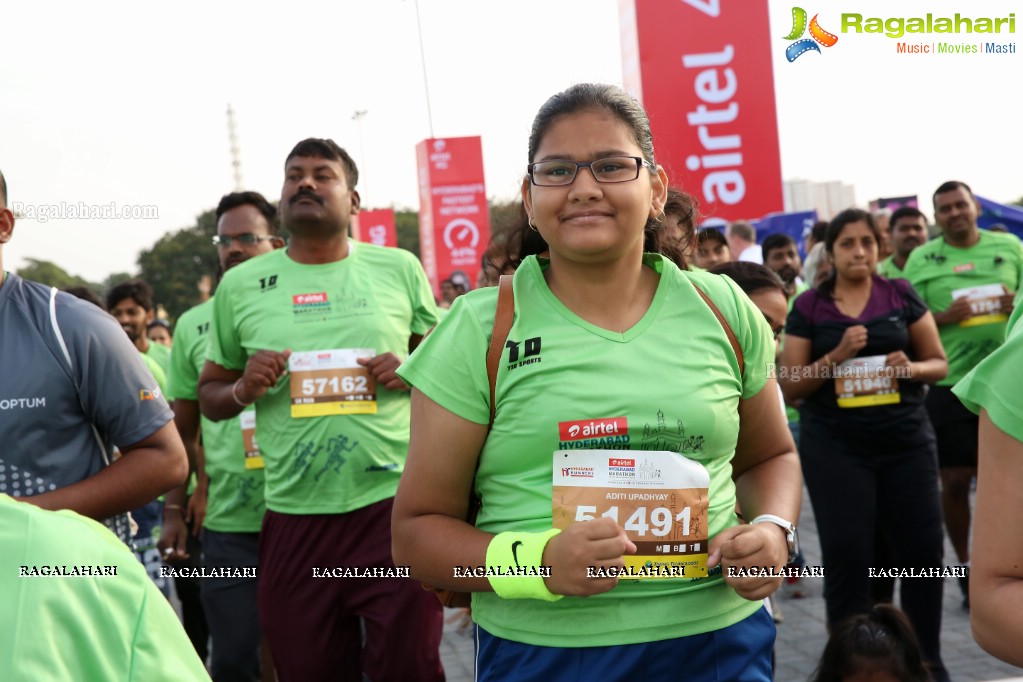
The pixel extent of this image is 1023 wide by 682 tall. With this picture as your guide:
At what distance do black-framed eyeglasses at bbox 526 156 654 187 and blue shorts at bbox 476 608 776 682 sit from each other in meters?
1.01

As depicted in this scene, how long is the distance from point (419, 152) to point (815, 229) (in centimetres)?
1381

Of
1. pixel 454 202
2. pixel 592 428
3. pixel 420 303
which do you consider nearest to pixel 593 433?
pixel 592 428

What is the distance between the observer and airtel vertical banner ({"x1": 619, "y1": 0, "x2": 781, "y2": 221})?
30.4 feet

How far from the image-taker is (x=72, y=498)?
9.37 ft

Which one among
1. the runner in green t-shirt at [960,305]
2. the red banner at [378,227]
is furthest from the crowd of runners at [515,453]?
the red banner at [378,227]

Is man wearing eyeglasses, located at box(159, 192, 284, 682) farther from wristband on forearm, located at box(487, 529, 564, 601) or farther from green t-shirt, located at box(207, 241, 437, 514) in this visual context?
wristband on forearm, located at box(487, 529, 564, 601)

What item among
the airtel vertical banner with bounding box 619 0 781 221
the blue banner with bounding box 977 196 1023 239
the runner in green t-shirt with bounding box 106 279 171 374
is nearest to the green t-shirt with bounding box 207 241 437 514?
the runner in green t-shirt with bounding box 106 279 171 374

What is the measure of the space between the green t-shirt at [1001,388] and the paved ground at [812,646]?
156 inches

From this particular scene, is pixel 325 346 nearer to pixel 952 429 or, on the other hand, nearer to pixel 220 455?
pixel 220 455

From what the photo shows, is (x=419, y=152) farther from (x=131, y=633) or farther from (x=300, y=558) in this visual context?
(x=131, y=633)

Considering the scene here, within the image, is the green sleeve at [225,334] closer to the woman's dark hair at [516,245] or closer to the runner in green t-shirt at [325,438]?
the runner in green t-shirt at [325,438]

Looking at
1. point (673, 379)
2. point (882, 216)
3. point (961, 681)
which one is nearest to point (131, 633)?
point (673, 379)

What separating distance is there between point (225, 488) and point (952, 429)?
4.40 metres

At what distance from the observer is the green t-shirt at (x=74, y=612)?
126 centimetres
